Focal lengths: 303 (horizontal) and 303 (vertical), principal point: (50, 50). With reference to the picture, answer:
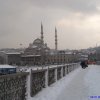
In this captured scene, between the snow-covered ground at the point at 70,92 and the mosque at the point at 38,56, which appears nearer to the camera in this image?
the snow-covered ground at the point at 70,92

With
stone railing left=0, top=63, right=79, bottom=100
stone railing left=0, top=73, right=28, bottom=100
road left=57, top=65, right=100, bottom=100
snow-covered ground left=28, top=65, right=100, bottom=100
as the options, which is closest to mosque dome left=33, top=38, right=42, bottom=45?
road left=57, top=65, right=100, bottom=100

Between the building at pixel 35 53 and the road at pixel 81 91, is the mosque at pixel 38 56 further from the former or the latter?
the road at pixel 81 91

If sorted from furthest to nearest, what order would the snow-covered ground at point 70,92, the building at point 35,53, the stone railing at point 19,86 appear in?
the building at point 35,53 < the snow-covered ground at point 70,92 < the stone railing at point 19,86

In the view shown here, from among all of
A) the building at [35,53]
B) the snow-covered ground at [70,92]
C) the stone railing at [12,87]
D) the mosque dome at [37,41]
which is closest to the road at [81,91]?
the snow-covered ground at [70,92]

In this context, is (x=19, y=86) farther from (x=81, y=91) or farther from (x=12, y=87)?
(x=81, y=91)

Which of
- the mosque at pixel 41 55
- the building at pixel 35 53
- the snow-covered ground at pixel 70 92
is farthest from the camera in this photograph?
the mosque at pixel 41 55

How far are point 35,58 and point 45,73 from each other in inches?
5617

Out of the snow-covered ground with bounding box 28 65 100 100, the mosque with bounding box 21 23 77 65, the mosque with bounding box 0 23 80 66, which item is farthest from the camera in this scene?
the mosque with bounding box 21 23 77 65

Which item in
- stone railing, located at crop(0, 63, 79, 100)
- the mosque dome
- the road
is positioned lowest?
the road

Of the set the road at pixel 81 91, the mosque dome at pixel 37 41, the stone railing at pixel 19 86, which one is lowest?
the road at pixel 81 91

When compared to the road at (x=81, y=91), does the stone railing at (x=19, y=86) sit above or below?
above

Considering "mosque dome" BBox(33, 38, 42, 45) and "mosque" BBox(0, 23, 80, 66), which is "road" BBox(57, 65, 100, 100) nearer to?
"mosque" BBox(0, 23, 80, 66)

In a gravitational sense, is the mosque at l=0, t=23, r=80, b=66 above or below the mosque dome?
below

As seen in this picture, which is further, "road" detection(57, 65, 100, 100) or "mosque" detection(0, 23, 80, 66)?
"mosque" detection(0, 23, 80, 66)
